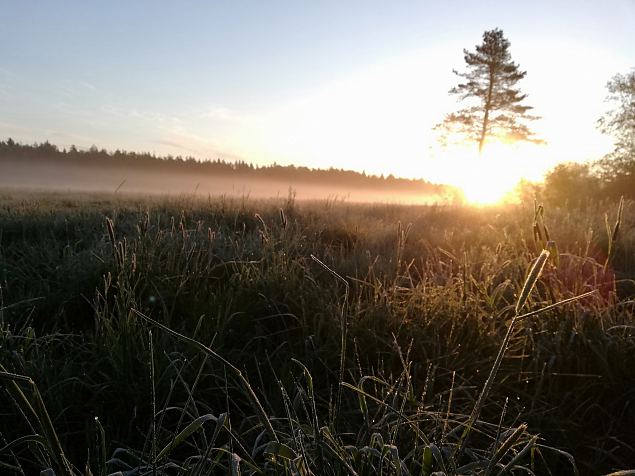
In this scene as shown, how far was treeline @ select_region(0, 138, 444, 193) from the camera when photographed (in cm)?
7194

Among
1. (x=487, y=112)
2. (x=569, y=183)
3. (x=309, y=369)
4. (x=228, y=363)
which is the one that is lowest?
(x=309, y=369)

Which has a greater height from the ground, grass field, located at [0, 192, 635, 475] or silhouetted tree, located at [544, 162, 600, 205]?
silhouetted tree, located at [544, 162, 600, 205]

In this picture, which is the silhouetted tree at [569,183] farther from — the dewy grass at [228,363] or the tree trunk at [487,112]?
the dewy grass at [228,363]

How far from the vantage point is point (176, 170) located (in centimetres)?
8131

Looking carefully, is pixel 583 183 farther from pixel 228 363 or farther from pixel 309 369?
pixel 228 363

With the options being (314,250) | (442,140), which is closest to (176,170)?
(442,140)

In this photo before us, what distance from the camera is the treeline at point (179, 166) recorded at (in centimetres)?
7194

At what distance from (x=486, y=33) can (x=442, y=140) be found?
740 centimetres

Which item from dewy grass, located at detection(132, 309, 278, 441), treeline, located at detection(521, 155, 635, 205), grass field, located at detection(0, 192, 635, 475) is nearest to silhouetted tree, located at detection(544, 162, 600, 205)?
treeline, located at detection(521, 155, 635, 205)

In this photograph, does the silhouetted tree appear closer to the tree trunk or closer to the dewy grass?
the tree trunk

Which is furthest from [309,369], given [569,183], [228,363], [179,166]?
[179,166]

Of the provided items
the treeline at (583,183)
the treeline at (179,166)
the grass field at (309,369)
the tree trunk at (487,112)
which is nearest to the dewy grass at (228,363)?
the grass field at (309,369)

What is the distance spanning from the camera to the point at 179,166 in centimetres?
8212

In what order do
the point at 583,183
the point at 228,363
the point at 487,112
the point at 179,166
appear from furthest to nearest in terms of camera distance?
the point at 179,166 → the point at 487,112 → the point at 583,183 → the point at 228,363
